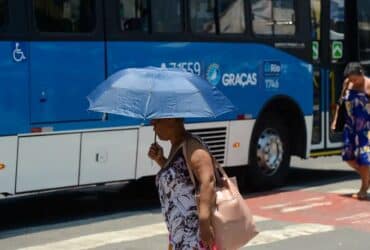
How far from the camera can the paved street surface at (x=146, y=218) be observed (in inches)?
327

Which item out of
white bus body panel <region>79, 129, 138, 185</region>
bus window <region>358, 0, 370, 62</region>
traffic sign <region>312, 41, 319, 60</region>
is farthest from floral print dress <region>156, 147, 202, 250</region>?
bus window <region>358, 0, 370, 62</region>

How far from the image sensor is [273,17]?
1177cm

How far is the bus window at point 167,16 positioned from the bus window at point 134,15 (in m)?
0.13

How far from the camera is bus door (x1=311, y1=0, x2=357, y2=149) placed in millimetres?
12555

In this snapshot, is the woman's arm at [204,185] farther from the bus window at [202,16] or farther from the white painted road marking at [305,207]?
the bus window at [202,16]

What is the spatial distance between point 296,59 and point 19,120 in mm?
4755

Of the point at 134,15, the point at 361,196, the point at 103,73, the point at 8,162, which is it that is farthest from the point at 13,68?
the point at 361,196

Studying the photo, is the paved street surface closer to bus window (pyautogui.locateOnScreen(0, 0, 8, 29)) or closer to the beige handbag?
bus window (pyautogui.locateOnScreen(0, 0, 8, 29))

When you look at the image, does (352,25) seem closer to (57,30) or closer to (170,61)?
(170,61)

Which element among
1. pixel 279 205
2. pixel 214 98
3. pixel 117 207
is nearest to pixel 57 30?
pixel 117 207

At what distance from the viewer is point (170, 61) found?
1020 centimetres

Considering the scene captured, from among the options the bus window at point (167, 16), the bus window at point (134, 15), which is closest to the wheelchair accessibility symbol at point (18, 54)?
the bus window at point (134, 15)

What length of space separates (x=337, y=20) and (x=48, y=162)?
5.91 m

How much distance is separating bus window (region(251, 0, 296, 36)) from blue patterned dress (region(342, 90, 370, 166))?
153 centimetres
